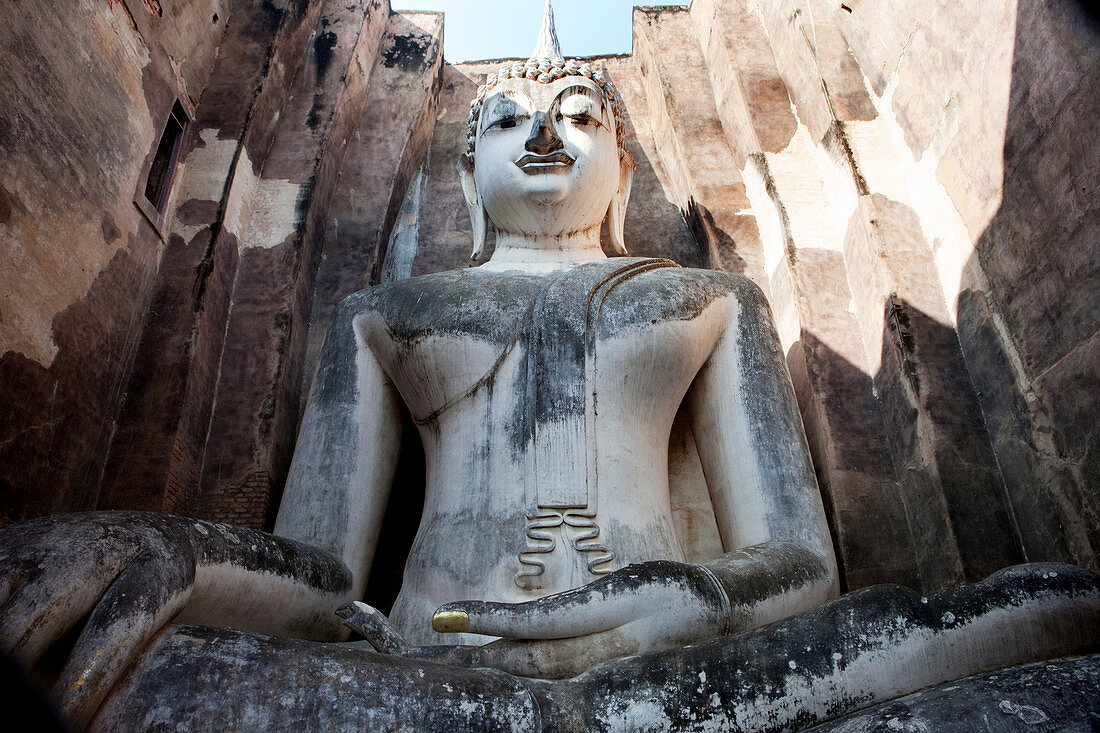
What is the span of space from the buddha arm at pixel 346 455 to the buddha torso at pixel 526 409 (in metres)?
0.11

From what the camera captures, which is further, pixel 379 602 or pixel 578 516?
pixel 379 602

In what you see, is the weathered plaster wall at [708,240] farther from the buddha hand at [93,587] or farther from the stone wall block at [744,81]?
the buddha hand at [93,587]

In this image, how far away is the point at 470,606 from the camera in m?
2.64

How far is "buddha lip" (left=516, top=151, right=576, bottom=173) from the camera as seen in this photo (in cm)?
450

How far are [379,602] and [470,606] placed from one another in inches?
76.6

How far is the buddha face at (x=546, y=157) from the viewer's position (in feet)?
14.8

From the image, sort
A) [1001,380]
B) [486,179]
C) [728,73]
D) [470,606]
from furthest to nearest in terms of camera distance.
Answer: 1. [728,73]
2. [486,179]
3. [1001,380]
4. [470,606]

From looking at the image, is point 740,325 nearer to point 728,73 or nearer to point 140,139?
point 728,73

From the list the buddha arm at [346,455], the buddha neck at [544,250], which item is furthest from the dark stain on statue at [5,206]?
the buddha neck at [544,250]

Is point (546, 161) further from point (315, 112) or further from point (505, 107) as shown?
point (315, 112)

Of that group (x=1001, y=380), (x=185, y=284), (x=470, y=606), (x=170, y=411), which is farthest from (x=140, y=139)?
(x=1001, y=380)

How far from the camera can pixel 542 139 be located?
451cm

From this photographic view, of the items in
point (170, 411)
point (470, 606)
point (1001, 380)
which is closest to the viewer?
point (470, 606)

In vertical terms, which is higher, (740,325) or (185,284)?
(185,284)
